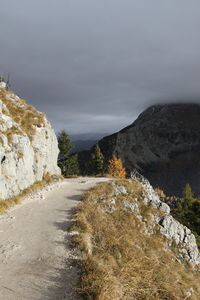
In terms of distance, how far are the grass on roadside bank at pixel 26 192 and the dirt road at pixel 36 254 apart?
2.36 ft

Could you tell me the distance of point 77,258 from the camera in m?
12.9

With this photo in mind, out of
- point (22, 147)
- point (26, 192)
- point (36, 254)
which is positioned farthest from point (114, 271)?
point (22, 147)

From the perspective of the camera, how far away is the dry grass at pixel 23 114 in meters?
34.7

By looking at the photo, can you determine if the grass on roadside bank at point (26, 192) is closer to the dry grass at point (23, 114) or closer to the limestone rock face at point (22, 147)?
the limestone rock face at point (22, 147)

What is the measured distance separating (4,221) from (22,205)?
4.60 meters

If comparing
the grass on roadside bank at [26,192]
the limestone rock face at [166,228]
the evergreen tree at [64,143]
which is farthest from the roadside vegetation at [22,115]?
the evergreen tree at [64,143]

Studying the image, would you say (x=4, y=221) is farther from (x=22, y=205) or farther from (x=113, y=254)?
(x=113, y=254)

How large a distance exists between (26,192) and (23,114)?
14280mm

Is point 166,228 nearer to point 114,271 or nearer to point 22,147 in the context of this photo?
point 22,147

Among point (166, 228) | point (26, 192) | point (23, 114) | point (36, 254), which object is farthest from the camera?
point (23, 114)

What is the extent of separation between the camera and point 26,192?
89.6 feet

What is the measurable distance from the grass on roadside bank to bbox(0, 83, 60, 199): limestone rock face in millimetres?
479

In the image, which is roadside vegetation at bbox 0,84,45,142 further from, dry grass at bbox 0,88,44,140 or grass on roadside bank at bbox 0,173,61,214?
grass on roadside bank at bbox 0,173,61,214

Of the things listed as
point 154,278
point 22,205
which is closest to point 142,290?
point 154,278
